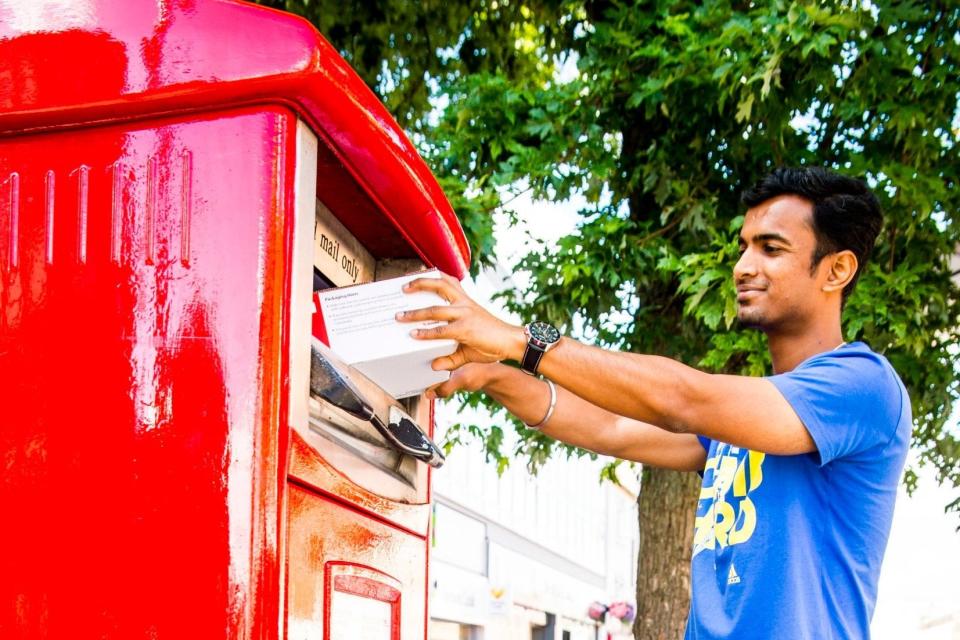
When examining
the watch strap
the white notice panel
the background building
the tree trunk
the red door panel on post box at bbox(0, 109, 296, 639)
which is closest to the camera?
the red door panel on post box at bbox(0, 109, 296, 639)

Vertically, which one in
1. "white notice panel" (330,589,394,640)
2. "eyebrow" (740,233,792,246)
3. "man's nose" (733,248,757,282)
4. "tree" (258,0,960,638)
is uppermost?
"tree" (258,0,960,638)

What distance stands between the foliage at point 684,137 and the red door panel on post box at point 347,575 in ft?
10.0

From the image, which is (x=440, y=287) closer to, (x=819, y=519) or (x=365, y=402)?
(x=365, y=402)

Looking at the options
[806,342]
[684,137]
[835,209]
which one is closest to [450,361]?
[806,342]

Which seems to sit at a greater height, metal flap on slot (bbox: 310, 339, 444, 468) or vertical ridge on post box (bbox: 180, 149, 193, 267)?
vertical ridge on post box (bbox: 180, 149, 193, 267)

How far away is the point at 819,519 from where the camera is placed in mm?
1963

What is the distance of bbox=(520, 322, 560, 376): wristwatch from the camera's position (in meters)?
1.83

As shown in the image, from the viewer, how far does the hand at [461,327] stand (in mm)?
1718

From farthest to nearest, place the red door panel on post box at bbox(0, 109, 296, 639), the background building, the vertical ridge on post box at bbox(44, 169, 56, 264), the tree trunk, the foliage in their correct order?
the background building, the tree trunk, the foliage, the vertical ridge on post box at bbox(44, 169, 56, 264), the red door panel on post box at bbox(0, 109, 296, 639)

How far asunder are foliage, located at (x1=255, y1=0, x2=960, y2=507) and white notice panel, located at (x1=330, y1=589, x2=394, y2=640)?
317 cm

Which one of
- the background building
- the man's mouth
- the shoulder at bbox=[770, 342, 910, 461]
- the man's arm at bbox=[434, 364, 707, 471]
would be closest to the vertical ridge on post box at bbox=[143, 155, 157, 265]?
the man's arm at bbox=[434, 364, 707, 471]

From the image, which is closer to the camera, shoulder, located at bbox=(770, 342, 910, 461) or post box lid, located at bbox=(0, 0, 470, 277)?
post box lid, located at bbox=(0, 0, 470, 277)

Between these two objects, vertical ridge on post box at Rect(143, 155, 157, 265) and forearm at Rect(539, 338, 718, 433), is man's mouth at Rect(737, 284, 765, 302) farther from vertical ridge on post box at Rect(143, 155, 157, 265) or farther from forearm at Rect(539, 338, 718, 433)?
vertical ridge on post box at Rect(143, 155, 157, 265)

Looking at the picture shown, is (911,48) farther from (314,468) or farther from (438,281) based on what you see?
(314,468)
